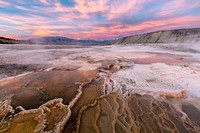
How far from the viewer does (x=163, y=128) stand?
176 inches

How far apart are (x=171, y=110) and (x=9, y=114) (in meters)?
5.04

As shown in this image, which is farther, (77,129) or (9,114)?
(9,114)

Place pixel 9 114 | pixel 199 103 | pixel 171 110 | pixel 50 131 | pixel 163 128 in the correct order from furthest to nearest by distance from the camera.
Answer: pixel 199 103
pixel 171 110
pixel 9 114
pixel 163 128
pixel 50 131

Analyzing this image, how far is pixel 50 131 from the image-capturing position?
416cm

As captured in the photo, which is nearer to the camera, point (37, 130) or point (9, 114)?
point (37, 130)

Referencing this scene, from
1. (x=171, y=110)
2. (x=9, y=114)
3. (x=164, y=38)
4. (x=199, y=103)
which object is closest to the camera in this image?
(x=9, y=114)

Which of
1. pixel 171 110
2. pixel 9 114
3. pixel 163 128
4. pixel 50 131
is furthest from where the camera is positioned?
pixel 171 110

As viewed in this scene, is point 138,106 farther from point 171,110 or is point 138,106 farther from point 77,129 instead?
point 77,129

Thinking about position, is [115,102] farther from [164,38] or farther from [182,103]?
[164,38]

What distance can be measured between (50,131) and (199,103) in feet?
16.5

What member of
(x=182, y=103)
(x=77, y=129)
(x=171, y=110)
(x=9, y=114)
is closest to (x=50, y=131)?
(x=77, y=129)

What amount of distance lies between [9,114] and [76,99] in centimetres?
217

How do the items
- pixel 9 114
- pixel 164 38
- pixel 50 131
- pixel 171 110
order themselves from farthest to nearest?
pixel 164 38 < pixel 171 110 < pixel 9 114 < pixel 50 131

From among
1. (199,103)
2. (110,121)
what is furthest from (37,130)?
(199,103)
